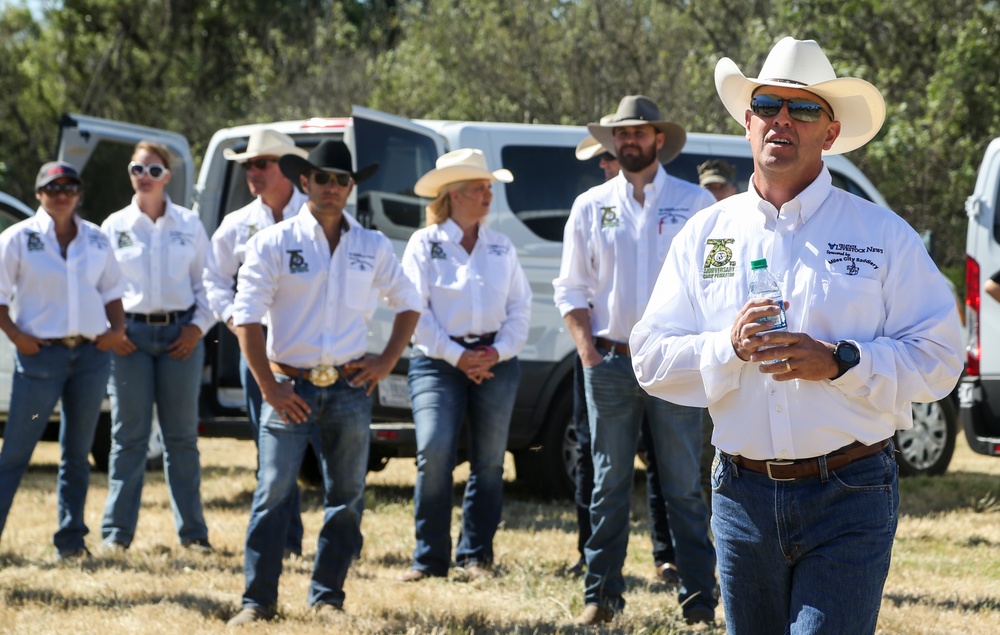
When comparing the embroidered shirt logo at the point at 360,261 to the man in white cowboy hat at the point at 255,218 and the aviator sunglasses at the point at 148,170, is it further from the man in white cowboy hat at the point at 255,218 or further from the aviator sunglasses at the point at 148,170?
the aviator sunglasses at the point at 148,170

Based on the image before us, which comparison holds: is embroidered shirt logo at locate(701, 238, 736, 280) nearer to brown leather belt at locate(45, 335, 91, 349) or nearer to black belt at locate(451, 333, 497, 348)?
black belt at locate(451, 333, 497, 348)

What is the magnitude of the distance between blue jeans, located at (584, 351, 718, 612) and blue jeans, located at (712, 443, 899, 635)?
7.02ft

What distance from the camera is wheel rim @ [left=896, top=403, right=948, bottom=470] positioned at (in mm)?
9328

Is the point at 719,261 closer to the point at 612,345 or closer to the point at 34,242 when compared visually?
the point at 612,345

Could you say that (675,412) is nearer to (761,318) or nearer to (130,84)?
(761,318)

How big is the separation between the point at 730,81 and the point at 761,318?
2.85 ft

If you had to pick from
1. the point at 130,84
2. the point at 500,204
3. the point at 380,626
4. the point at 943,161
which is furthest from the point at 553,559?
the point at 130,84

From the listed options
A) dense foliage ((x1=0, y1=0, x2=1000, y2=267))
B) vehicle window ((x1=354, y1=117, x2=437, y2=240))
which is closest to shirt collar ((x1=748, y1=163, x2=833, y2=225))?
vehicle window ((x1=354, y1=117, x2=437, y2=240))

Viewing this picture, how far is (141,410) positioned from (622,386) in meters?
2.91

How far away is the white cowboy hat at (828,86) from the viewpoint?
10.3 ft

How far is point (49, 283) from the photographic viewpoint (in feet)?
21.5

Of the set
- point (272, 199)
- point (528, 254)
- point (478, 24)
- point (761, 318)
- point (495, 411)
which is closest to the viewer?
point (761, 318)

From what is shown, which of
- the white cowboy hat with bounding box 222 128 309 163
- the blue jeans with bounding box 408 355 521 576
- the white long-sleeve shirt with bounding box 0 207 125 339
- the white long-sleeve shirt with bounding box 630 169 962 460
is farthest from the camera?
the white cowboy hat with bounding box 222 128 309 163

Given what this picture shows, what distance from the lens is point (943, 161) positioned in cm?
1419
